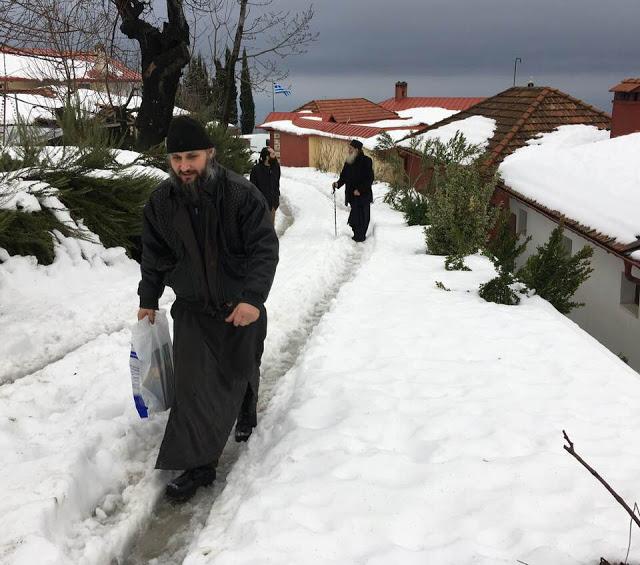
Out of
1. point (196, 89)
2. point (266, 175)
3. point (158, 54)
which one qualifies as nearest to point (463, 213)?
point (266, 175)

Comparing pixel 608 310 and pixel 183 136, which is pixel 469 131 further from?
pixel 183 136

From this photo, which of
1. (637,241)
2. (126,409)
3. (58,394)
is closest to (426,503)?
(126,409)

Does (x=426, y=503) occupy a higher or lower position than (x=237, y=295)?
lower

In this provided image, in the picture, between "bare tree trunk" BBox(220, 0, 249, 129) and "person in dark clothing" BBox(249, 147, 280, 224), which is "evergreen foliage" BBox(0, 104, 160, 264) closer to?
"person in dark clothing" BBox(249, 147, 280, 224)

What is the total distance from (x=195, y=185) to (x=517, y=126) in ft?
48.1

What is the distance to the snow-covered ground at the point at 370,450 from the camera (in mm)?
2846

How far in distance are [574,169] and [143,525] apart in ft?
33.2

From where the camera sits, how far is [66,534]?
121 inches

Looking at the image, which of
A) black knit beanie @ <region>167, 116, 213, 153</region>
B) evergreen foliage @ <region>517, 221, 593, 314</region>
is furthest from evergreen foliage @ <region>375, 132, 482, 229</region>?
black knit beanie @ <region>167, 116, 213, 153</region>

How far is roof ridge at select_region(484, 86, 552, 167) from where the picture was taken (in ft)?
48.7

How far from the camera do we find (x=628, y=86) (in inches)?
515

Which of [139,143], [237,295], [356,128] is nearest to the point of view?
[237,295]

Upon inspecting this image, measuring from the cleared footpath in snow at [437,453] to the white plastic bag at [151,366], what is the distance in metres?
0.62

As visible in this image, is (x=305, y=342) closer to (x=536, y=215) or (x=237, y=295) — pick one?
(x=237, y=295)
